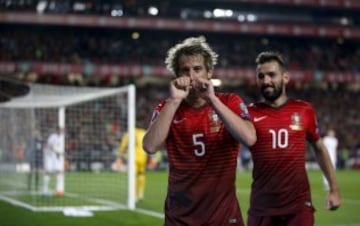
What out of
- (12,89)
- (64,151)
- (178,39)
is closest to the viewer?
(12,89)

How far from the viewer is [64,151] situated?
1745cm

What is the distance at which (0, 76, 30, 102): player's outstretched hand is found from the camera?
14.4 metres

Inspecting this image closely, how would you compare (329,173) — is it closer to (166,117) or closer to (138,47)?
(166,117)

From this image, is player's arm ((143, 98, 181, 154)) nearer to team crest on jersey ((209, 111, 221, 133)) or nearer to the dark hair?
team crest on jersey ((209, 111, 221, 133))

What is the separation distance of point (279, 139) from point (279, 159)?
5.8 inches

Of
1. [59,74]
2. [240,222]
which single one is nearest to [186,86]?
[240,222]

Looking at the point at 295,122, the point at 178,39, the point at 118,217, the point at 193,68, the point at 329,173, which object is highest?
the point at 178,39

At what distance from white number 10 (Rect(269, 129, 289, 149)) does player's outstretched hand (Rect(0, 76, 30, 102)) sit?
34.0ft

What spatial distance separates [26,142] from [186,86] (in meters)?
15.7

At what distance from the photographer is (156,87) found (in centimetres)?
4281

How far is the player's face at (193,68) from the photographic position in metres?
3.46

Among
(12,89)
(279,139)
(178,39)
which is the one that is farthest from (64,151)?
(178,39)

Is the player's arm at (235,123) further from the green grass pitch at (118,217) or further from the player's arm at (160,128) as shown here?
the green grass pitch at (118,217)

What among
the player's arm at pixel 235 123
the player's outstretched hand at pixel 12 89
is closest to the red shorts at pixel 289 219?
the player's arm at pixel 235 123
